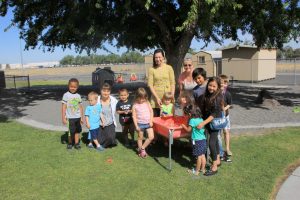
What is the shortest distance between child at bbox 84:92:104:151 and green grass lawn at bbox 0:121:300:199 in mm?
295

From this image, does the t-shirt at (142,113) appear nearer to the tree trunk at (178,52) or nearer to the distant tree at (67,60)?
the tree trunk at (178,52)

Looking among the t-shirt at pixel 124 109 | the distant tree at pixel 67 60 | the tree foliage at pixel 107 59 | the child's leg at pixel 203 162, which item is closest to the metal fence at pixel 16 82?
the t-shirt at pixel 124 109

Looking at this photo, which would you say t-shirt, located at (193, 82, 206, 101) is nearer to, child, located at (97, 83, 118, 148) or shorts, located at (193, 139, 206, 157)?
shorts, located at (193, 139, 206, 157)

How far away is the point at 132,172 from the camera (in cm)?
552

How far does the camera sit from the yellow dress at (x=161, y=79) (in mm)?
6246

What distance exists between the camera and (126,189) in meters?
4.87

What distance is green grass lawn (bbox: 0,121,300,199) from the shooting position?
15.6 ft

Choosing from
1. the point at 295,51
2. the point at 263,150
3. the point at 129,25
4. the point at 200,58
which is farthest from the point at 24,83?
the point at 295,51

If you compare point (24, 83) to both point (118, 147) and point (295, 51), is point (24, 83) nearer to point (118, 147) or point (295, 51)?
point (118, 147)

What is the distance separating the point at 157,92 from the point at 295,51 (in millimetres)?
79635

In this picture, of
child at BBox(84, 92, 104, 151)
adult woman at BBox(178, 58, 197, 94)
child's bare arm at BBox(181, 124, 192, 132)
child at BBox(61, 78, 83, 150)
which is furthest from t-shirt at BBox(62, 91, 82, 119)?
child's bare arm at BBox(181, 124, 192, 132)

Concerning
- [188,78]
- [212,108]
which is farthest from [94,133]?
[212,108]

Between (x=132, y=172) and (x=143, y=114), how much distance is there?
113 cm

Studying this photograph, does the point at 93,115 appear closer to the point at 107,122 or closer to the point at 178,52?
the point at 107,122
